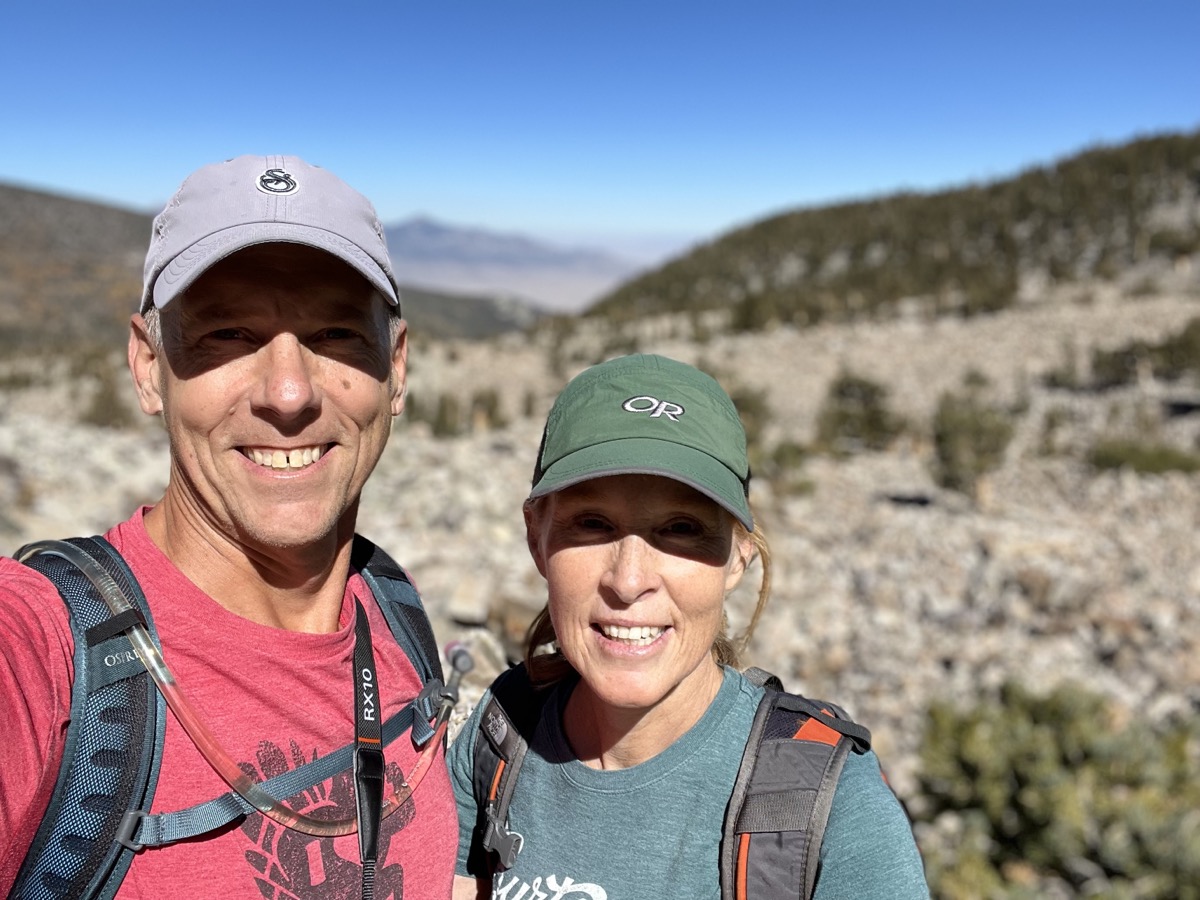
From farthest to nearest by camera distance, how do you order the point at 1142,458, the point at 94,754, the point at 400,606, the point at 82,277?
the point at 82,277, the point at 1142,458, the point at 400,606, the point at 94,754

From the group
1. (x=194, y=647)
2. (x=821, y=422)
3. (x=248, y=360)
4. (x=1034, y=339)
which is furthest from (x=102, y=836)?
(x=1034, y=339)

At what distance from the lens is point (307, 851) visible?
141cm

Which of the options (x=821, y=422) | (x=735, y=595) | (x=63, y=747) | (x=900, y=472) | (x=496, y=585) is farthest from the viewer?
(x=821, y=422)

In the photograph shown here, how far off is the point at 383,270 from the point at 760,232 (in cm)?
4882

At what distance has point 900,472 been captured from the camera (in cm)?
1195

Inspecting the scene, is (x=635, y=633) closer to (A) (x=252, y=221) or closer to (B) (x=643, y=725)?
(B) (x=643, y=725)

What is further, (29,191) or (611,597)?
(29,191)

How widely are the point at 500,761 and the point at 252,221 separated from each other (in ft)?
3.61

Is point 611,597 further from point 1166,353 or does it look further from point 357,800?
point 1166,353

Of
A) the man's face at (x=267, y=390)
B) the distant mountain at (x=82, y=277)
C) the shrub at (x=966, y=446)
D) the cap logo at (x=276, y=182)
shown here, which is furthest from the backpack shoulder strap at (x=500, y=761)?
the distant mountain at (x=82, y=277)

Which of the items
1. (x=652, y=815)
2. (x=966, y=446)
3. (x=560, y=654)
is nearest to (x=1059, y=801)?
(x=560, y=654)

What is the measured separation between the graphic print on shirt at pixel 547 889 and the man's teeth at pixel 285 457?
84cm

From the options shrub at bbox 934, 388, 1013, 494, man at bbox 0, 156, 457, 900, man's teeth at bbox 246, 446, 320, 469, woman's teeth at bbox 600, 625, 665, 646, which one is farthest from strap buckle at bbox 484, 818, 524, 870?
shrub at bbox 934, 388, 1013, 494

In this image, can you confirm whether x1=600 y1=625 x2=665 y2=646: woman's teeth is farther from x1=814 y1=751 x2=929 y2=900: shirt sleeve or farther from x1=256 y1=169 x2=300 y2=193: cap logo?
x1=256 y1=169 x2=300 y2=193: cap logo
